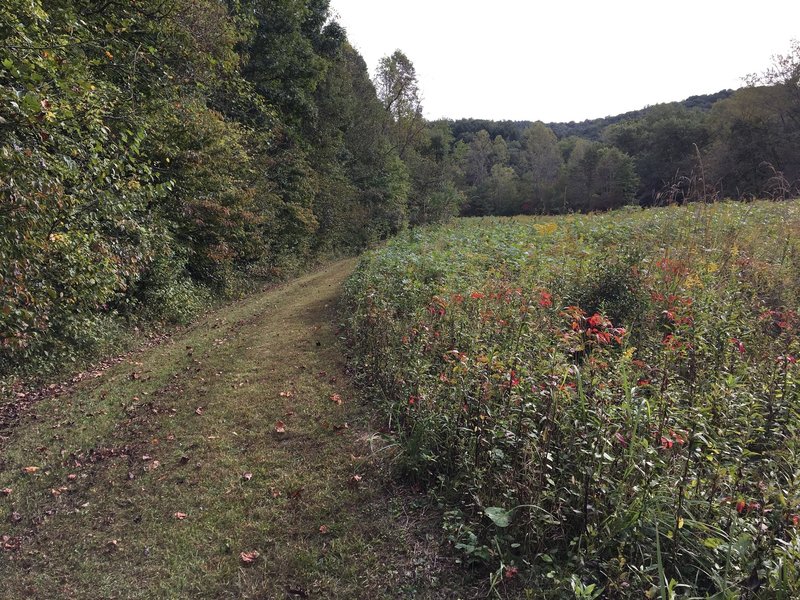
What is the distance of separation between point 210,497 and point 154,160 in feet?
28.6

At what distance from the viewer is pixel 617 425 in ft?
7.70

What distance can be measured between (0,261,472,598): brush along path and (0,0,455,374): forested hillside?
5.70 feet

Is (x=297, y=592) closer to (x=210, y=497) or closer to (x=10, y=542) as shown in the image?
(x=210, y=497)

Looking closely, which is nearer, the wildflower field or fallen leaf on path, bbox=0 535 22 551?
the wildflower field

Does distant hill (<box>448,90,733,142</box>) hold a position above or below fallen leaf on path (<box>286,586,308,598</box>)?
above

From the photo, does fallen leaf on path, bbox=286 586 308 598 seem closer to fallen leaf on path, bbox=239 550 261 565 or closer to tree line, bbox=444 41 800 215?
fallen leaf on path, bbox=239 550 261 565

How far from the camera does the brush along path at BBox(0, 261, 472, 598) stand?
9.02 ft

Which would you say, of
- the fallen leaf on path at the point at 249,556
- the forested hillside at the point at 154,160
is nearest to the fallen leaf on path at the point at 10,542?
the fallen leaf on path at the point at 249,556

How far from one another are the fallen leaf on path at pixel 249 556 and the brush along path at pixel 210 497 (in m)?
0.01

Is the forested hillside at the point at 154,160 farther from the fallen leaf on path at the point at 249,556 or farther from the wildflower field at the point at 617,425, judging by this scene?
the wildflower field at the point at 617,425

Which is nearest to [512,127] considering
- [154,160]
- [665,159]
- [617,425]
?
[665,159]

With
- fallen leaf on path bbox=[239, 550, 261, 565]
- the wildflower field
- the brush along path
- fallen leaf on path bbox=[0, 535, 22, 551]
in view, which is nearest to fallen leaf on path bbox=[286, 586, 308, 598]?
the brush along path

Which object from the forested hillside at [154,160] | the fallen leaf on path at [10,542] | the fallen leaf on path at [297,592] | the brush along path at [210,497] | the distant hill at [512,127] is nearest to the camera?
the fallen leaf on path at [297,592]

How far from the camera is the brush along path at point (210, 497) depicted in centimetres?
275
